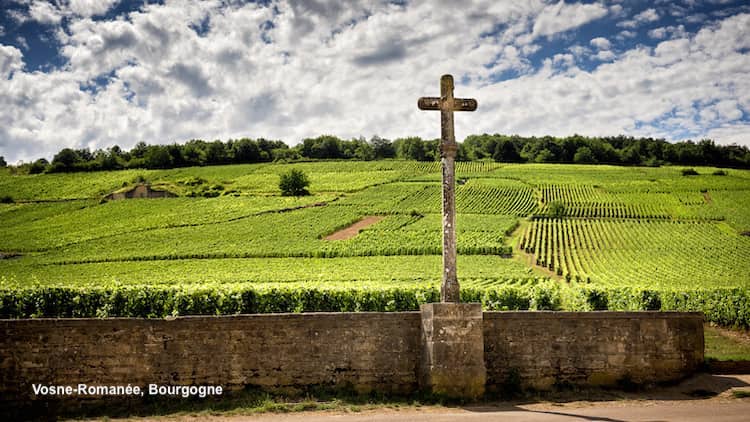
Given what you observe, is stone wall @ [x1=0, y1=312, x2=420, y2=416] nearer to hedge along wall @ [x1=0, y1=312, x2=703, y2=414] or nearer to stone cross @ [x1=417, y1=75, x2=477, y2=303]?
hedge along wall @ [x1=0, y1=312, x2=703, y2=414]

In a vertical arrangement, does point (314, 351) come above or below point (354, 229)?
above

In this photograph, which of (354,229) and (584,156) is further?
(584,156)

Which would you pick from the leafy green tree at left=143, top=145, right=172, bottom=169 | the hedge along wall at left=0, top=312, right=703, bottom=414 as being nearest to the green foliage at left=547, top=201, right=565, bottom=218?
the hedge along wall at left=0, top=312, right=703, bottom=414

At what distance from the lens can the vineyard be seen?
82.0ft

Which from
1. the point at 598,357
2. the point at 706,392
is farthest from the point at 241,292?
the point at 706,392

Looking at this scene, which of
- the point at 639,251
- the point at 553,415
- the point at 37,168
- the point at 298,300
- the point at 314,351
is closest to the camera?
the point at 553,415

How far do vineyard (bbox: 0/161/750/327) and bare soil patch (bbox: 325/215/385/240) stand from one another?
1.10 m

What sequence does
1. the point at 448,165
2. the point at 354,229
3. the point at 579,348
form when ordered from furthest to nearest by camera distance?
the point at 354,229 < the point at 448,165 < the point at 579,348

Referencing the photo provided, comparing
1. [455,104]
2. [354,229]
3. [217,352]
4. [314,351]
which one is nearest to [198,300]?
[217,352]

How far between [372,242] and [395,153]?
78.1 metres

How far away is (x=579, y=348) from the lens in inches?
446

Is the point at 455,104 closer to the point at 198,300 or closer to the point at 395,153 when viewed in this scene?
the point at 198,300

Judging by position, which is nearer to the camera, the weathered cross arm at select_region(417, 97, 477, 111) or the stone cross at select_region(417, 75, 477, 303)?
the stone cross at select_region(417, 75, 477, 303)

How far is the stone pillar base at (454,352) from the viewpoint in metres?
10.6
